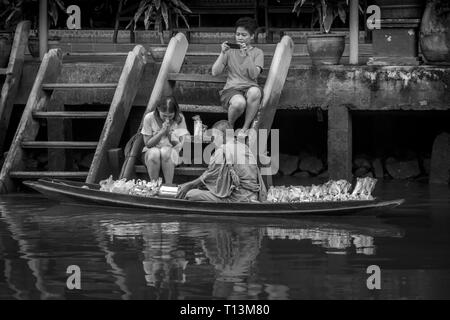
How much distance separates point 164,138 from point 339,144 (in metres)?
2.43

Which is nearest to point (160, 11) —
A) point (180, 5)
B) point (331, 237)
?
point (180, 5)

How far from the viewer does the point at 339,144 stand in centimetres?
1423

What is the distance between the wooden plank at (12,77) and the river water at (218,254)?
1835 millimetres

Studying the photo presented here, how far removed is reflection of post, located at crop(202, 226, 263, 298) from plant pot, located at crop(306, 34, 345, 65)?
141 inches

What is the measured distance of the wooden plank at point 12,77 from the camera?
14711mm

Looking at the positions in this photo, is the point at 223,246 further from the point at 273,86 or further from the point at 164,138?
the point at 273,86

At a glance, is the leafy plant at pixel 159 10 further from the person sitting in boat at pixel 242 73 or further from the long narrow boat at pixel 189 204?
the long narrow boat at pixel 189 204

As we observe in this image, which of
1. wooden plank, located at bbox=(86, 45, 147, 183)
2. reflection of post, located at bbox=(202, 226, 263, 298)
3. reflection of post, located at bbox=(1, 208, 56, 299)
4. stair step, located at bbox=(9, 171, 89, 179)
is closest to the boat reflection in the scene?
reflection of post, located at bbox=(202, 226, 263, 298)

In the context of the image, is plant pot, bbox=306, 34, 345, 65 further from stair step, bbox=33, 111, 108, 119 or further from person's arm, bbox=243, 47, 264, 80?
stair step, bbox=33, 111, 108, 119

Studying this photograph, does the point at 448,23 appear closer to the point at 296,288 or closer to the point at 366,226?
the point at 366,226

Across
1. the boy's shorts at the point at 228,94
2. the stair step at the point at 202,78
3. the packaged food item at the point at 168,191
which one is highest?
the stair step at the point at 202,78

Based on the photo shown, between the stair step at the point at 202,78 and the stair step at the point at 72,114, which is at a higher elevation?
the stair step at the point at 202,78

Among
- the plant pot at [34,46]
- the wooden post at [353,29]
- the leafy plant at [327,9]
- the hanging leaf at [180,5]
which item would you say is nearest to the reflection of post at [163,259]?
the wooden post at [353,29]

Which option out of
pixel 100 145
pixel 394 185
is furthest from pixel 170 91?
pixel 394 185
